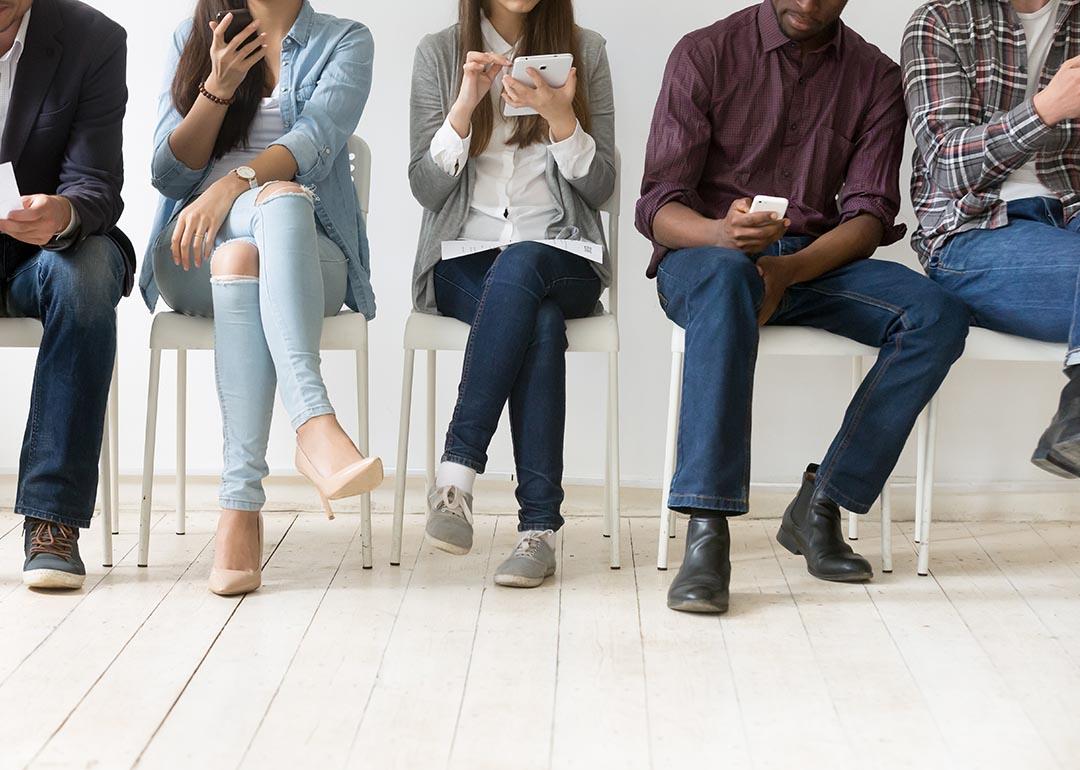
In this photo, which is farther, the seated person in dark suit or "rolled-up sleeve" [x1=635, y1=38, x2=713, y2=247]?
"rolled-up sleeve" [x1=635, y1=38, x2=713, y2=247]

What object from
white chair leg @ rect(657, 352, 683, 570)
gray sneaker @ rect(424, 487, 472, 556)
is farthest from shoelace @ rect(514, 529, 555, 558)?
white chair leg @ rect(657, 352, 683, 570)

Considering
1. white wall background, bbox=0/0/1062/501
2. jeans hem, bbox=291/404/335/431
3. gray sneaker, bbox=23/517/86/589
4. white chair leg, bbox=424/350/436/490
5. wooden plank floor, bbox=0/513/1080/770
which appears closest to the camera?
wooden plank floor, bbox=0/513/1080/770

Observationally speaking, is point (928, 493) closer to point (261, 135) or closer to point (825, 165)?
point (825, 165)

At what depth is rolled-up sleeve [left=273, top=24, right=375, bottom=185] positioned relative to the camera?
7.70 feet

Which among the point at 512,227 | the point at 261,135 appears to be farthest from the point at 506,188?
the point at 261,135

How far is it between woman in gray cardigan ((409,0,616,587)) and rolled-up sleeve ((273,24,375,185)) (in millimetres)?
115

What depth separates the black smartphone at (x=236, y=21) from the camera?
2.36 m

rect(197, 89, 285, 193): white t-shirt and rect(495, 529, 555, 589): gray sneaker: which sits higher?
rect(197, 89, 285, 193): white t-shirt

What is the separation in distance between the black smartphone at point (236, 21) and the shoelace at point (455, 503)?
898 millimetres

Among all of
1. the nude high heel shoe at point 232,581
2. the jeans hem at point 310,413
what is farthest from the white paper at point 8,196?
the nude high heel shoe at point 232,581

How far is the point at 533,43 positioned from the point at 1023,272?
1.00 metres

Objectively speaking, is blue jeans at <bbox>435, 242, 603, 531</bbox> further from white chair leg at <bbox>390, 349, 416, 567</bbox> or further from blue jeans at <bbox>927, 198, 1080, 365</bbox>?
blue jeans at <bbox>927, 198, 1080, 365</bbox>

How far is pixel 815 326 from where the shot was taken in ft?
7.82

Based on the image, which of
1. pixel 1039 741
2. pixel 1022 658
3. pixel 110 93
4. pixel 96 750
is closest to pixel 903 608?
pixel 1022 658
